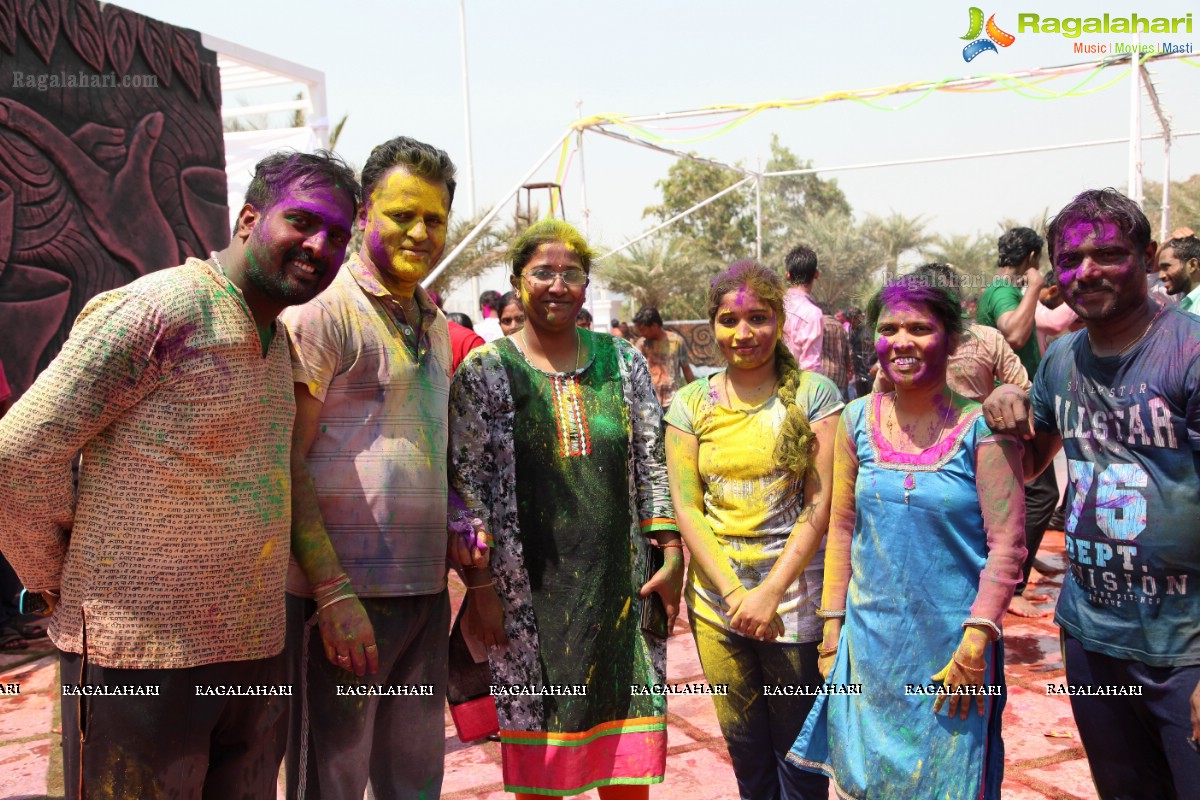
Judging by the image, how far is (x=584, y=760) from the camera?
279 centimetres

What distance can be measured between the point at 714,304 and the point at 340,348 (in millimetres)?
1162

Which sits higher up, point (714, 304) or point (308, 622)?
point (714, 304)

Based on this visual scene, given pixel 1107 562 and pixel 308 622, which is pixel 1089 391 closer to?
pixel 1107 562

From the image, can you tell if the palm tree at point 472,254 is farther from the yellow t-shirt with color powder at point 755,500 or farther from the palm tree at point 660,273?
the yellow t-shirt with color powder at point 755,500

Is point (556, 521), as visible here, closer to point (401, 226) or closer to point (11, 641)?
point (401, 226)

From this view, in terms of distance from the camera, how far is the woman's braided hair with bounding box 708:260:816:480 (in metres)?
2.76

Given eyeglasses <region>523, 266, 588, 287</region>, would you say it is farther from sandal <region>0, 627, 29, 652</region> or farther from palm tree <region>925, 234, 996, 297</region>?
palm tree <region>925, 234, 996, 297</region>

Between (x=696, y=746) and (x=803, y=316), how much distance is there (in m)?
3.55

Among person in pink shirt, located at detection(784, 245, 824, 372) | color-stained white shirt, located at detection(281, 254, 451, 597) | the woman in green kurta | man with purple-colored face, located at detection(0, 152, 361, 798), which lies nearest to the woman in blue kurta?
the woman in green kurta

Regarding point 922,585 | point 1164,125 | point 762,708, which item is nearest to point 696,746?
point 762,708

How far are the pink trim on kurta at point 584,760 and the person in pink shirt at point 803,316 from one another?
4069mm

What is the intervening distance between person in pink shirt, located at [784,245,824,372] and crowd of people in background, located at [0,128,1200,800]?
363 cm

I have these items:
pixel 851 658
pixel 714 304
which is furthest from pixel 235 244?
pixel 851 658

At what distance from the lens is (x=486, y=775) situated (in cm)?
361
